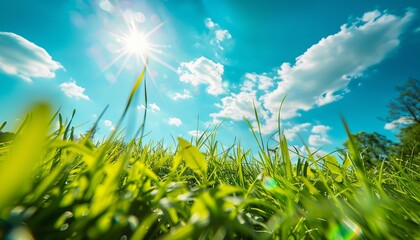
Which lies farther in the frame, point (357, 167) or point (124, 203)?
point (357, 167)

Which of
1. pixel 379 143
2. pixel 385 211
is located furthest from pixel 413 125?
pixel 385 211

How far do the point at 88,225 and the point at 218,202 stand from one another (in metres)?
0.24

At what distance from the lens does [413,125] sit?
2728cm

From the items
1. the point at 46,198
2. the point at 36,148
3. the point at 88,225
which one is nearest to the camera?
the point at 36,148

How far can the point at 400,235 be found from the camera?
2.10 ft

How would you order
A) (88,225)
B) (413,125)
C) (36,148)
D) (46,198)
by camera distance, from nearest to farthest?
(36,148)
(88,225)
(46,198)
(413,125)

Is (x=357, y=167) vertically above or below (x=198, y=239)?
above

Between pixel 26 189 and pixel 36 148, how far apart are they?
0.34 metres

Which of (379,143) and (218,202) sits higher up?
(379,143)

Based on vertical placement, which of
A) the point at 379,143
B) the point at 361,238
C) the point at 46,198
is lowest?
the point at 361,238

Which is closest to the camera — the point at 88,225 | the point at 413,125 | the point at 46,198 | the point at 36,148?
the point at 36,148

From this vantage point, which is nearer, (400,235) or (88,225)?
(88,225)

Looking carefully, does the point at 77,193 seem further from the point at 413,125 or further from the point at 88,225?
the point at 413,125

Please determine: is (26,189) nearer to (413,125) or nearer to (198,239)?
(198,239)
